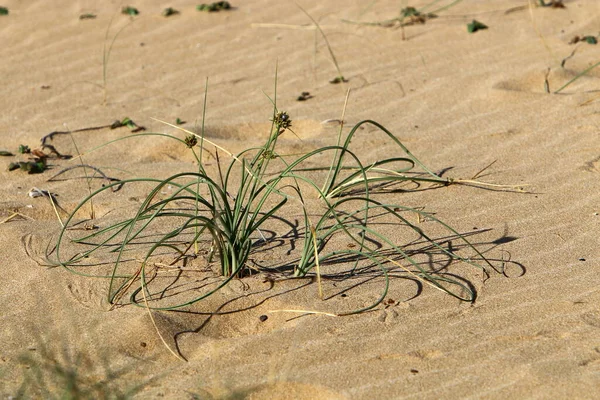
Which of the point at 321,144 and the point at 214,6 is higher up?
the point at 214,6

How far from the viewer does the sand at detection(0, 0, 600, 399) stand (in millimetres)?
2221

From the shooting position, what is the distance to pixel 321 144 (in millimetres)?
3785

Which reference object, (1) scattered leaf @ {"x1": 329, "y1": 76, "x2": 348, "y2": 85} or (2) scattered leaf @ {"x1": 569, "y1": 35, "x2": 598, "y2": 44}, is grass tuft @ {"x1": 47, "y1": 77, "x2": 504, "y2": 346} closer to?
(1) scattered leaf @ {"x1": 329, "y1": 76, "x2": 348, "y2": 85}

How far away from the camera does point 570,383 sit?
207cm

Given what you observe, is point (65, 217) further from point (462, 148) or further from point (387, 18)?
point (387, 18)

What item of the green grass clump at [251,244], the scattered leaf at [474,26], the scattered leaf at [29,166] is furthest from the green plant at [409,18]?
the scattered leaf at [29,166]

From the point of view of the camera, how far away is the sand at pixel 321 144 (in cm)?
222

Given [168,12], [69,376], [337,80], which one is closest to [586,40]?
[337,80]

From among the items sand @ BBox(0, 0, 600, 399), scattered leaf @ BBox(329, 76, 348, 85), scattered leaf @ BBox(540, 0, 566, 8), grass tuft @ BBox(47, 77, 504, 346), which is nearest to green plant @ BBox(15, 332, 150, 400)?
sand @ BBox(0, 0, 600, 399)

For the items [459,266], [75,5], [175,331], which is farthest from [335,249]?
[75,5]

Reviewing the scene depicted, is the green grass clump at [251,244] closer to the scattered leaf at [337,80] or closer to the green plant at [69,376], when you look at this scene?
the green plant at [69,376]

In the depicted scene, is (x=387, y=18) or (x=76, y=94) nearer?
(x=76, y=94)

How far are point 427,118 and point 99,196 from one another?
1548 millimetres

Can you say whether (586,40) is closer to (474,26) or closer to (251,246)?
(474,26)
